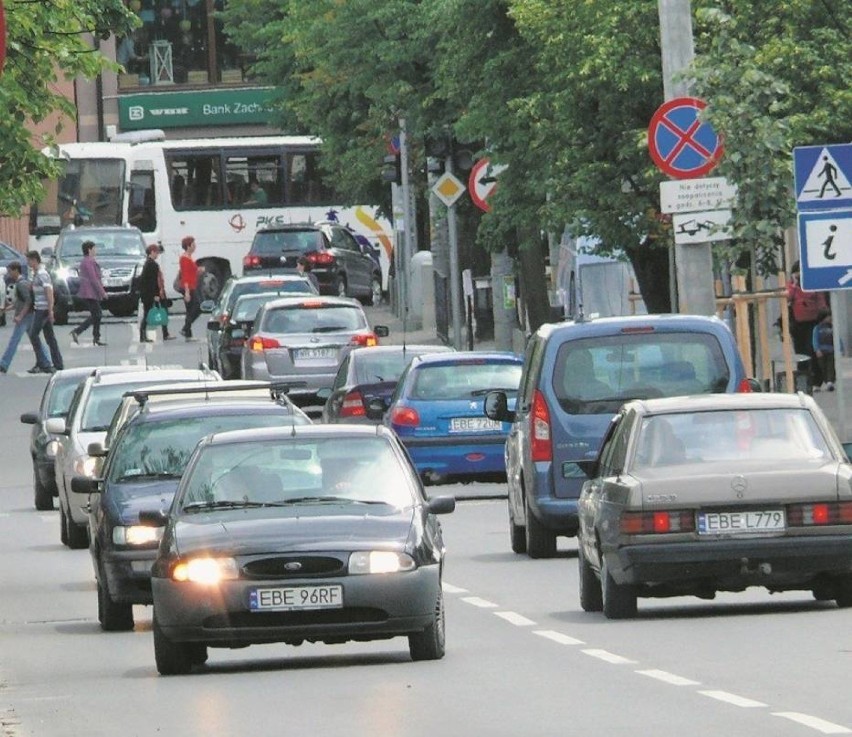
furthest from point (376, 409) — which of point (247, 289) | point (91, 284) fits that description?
point (91, 284)

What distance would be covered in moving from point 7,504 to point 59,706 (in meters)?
20.2

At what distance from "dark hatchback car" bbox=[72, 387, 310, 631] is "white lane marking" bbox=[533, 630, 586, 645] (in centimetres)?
276

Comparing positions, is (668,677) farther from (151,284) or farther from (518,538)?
(151,284)

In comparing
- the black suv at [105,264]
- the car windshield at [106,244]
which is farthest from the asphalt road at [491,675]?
the car windshield at [106,244]

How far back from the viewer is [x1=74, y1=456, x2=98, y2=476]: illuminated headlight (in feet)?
85.9

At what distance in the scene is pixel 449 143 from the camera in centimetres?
4538

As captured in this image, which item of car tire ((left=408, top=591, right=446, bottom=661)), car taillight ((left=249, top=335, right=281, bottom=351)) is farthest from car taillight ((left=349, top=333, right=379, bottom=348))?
car tire ((left=408, top=591, right=446, bottom=661))

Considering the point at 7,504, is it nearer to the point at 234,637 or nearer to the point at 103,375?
the point at 103,375

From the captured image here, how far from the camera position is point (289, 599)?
14.9 metres

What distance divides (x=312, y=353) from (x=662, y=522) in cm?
2639

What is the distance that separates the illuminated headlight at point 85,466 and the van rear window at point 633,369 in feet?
18.6

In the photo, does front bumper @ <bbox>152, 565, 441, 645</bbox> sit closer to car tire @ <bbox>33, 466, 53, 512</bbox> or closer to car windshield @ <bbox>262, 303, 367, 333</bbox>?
car tire @ <bbox>33, 466, 53, 512</bbox>

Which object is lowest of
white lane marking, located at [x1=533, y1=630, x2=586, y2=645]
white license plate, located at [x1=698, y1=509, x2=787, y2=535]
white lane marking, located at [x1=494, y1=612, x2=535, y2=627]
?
white lane marking, located at [x1=494, y1=612, x2=535, y2=627]

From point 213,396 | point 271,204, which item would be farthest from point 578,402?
point 271,204
